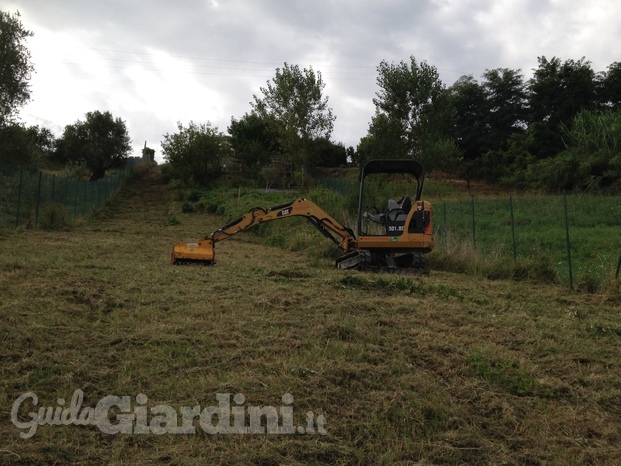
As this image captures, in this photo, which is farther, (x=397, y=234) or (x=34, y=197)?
(x=34, y=197)

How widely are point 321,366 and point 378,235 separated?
23.5 feet

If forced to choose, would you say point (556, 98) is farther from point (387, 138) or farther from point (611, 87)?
point (387, 138)

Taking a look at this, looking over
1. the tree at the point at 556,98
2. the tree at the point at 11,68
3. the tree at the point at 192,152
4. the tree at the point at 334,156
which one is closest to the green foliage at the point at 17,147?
the tree at the point at 11,68

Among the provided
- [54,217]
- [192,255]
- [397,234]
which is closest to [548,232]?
[397,234]

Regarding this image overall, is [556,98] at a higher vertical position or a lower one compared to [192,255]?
higher

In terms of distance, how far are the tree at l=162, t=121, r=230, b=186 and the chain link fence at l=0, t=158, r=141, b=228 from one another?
1379cm

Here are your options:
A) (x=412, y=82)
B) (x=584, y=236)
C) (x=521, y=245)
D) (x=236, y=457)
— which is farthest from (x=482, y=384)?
(x=412, y=82)

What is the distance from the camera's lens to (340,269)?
38.4 ft

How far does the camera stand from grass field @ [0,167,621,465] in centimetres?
336

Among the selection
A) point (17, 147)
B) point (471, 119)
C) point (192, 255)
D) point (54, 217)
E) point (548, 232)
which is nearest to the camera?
point (192, 255)

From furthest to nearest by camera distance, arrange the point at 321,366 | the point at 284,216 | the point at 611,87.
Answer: the point at 611,87 < the point at 284,216 < the point at 321,366

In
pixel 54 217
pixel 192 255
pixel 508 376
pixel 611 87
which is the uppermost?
pixel 611 87

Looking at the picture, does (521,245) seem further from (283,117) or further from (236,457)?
(283,117)

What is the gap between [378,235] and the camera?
451 inches
